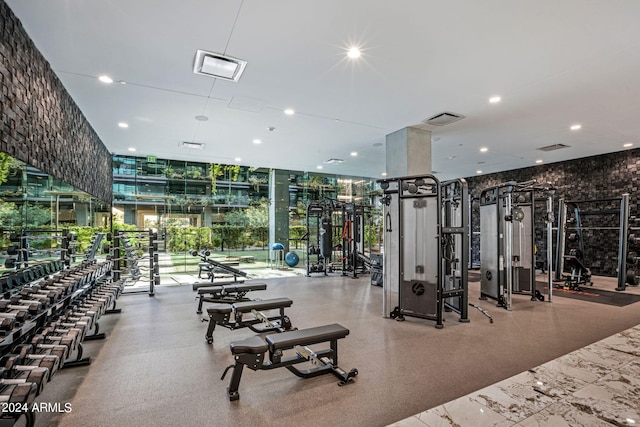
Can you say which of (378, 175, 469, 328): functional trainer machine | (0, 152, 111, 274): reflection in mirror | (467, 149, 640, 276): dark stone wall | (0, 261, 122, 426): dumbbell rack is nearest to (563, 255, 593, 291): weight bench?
(467, 149, 640, 276): dark stone wall

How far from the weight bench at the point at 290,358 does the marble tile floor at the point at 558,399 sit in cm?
84

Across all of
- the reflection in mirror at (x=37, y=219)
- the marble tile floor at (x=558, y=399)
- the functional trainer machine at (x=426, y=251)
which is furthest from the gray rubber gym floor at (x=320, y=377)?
the reflection in mirror at (x=37, y=219)

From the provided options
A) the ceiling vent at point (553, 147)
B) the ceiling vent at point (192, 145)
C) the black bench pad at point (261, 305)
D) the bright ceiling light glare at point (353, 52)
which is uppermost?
the bright ceiling light glare at point (353, 52)

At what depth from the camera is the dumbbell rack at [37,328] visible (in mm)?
1855

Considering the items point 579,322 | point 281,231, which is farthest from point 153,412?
point 281,231

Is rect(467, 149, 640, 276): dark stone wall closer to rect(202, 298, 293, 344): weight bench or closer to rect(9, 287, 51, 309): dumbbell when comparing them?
rect(202, 298, 293, 344): weight bench

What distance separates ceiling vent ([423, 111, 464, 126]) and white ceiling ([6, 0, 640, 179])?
17cm

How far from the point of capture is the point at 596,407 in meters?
2.39

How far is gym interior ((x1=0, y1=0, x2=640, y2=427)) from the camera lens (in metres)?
2.45

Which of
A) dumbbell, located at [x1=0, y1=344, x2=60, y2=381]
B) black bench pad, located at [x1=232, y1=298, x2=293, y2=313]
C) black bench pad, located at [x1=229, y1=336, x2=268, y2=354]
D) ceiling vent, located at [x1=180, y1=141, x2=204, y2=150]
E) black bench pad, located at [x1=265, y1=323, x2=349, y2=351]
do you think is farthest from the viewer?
ceiling vent, located at [x1=180, y1=141, x2=204, y2=150]

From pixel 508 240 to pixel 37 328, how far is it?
6.10m

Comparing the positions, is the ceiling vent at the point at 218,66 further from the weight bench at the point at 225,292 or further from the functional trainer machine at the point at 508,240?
the functional trainer machine at the point at 508,240

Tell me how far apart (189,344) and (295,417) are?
194cm

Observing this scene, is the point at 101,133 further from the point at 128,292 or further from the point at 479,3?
the point at 479,3
